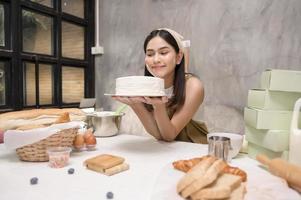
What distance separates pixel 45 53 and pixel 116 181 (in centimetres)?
179

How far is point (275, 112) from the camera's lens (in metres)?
0.88

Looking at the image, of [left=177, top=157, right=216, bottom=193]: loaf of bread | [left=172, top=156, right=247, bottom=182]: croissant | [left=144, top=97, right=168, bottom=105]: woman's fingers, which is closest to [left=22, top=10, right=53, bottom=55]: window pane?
[left=144, top=97, right=168, bottom=105]: woman's fingers

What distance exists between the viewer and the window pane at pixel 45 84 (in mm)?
2094

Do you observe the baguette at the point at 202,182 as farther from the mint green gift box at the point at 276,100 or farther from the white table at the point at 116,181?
the mint green gift box at the point at 276,100

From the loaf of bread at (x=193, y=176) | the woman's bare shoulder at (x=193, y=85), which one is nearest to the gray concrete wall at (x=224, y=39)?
the woman's bare shoulder at (x=193, y=85)

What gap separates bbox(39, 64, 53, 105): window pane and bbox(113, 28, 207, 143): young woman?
1103 millimetres

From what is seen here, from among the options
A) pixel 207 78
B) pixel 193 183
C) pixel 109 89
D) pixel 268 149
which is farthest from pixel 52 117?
pixel 109 89

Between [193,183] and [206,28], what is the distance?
1832 mm

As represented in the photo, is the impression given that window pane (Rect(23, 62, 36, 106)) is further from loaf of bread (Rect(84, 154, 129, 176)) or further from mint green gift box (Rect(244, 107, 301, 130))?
mint green gift box (Rect(244, 107, 301, 130))

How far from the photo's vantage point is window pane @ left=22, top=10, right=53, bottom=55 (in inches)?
76.8

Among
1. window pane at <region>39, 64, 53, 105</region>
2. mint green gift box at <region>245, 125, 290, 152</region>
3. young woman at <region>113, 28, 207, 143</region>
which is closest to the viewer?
mint green gift box at <region>245, 125, 290, 152</region>

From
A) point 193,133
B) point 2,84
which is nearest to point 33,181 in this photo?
point 193,133

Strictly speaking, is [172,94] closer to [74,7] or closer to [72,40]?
[72,40]

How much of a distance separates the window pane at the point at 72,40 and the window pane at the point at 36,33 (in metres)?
0.16
